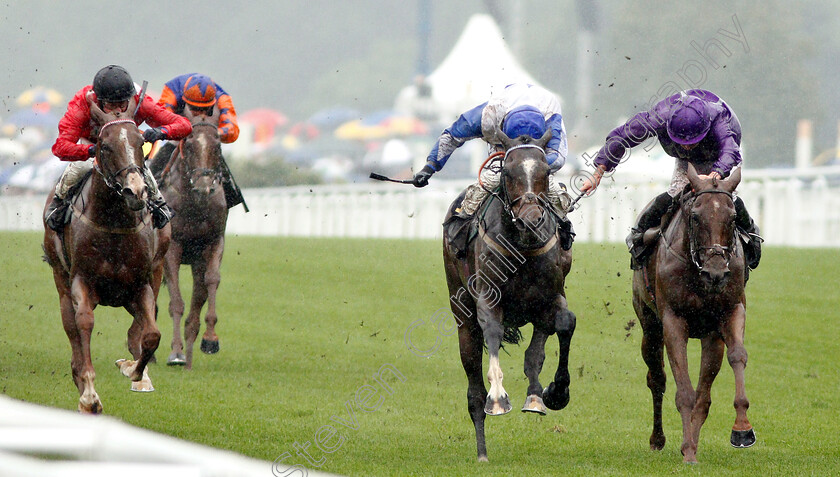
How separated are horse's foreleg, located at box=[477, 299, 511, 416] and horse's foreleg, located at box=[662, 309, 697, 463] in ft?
3.71

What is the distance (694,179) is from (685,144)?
65cm

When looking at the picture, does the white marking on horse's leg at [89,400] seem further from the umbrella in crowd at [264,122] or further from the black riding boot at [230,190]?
the umbrella in crowd at [264,122]

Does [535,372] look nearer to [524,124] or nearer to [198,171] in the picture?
[524,124]

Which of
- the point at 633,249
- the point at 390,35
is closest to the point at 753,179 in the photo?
the point at 633,249

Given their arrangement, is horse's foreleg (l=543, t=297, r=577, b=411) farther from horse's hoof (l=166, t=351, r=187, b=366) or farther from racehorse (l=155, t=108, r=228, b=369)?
horse's hoof (l=166, t=351, r=187, b=366)

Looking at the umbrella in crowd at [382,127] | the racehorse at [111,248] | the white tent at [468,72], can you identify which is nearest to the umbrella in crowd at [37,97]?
the umbrella in crowd at [382,127]

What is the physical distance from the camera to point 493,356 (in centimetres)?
739

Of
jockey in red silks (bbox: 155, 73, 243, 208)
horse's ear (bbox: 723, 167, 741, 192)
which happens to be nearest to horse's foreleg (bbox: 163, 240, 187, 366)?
jockey in red silks (bbox: 155, 73, 243, 208)

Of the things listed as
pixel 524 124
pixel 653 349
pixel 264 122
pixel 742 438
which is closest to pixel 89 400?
pixel 524 124

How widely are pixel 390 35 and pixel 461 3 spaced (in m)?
8.31

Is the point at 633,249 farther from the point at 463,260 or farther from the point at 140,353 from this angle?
the point at 140,353

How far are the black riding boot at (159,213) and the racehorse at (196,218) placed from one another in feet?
9.27

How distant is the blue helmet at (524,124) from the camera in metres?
7.73

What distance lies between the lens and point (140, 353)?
8.79m
